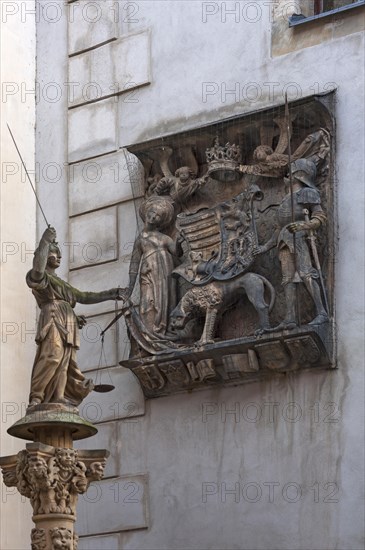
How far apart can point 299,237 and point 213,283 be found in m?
0.84

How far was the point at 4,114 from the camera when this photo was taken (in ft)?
51.6

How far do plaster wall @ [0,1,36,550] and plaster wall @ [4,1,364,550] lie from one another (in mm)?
167

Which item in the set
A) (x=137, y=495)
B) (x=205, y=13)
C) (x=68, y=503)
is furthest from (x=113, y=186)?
(x=68, y=503)

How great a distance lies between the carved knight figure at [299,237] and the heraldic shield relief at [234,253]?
0.01 meters

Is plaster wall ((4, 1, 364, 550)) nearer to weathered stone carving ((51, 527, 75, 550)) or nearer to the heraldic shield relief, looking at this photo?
the heraldic shield relief

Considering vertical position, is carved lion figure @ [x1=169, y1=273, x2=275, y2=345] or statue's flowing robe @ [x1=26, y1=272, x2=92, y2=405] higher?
carved lion figure @ [x1=169, y1=273, x2=275, y2=345]

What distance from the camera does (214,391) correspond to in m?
14.3

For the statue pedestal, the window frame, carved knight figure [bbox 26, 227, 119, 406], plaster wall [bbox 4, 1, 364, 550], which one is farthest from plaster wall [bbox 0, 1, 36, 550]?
the window frame

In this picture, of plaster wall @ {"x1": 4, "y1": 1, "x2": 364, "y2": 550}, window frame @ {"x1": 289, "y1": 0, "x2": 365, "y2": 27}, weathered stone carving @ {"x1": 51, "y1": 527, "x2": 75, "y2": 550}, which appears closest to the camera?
weathered stone carving @ {"x1": 51, "y1": 527, "x2": 75, "y2": 550}

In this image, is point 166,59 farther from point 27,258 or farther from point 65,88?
point 27,258

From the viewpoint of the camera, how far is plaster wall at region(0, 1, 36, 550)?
49.2 feet

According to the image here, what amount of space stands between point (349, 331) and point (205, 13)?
10.1 ft

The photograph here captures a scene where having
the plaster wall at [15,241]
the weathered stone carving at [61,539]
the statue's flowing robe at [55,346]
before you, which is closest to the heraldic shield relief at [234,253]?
the plaster wall at [15,241]

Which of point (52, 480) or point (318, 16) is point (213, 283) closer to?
point (318, 16)
